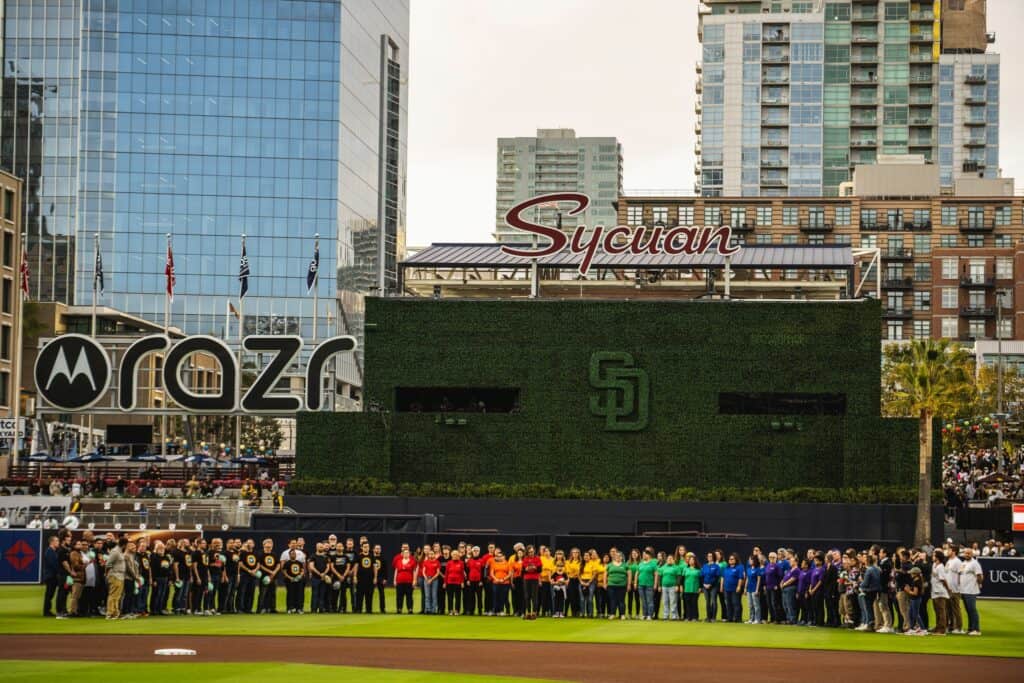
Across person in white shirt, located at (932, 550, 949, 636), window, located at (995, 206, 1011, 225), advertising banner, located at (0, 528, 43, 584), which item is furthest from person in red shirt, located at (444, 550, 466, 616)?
window, located at (995, 206, 1011, 225)

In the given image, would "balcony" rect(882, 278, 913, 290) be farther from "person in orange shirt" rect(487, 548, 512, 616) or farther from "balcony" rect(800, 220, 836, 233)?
"person in orange shirt" rect(487, 548, 512, 616)

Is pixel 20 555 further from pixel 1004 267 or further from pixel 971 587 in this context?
pixel 1004 267

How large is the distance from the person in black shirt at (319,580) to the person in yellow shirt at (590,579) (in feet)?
20.9

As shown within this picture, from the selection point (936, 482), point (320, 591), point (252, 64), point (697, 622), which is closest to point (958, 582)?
point (697, 622)

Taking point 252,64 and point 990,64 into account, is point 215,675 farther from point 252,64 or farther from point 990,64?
point 990,64

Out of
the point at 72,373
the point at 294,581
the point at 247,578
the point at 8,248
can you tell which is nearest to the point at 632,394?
the point at 294,581

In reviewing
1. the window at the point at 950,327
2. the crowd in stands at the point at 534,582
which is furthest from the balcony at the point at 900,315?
the crowd in stands at the point at 534,582

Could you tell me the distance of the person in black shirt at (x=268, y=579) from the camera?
38250 millimetres

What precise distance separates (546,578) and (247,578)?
7.41 m

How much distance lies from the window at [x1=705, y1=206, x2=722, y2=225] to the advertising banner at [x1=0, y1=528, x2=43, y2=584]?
10662cm

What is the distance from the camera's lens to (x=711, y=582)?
3753 centimetres

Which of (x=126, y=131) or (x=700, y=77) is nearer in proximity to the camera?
(x=126, y=131)

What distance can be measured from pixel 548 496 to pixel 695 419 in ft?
20.0

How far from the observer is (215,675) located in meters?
24.7
